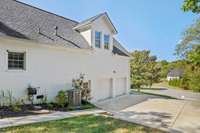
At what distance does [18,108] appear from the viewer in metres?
10.4

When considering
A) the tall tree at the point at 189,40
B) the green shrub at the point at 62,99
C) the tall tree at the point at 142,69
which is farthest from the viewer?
the tall tree at the point at 142,69

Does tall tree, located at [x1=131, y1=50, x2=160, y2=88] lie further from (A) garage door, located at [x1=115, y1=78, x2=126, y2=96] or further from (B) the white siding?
(B) the white siding

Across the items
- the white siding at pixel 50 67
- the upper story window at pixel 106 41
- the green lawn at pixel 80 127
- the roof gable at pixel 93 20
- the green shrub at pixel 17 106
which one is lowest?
the green lawn at pixel 80 127

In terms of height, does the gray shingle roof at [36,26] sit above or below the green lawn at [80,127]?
above

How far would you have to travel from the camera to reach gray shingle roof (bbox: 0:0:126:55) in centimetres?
1173

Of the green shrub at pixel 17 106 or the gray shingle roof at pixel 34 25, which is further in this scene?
the gray shingle roof at pixel 34 25

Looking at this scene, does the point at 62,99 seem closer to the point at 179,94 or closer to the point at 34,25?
the point at 34,25

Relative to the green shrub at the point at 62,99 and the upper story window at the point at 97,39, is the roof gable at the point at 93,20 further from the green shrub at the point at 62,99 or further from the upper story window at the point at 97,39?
the green shrub at the point at 62,99

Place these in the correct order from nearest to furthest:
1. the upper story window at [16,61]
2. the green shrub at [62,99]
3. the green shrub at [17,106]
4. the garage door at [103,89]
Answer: the green shrub at [17,106], the upper story window at [16,61], the green shrub at [62,99], the garage door at [103,89]

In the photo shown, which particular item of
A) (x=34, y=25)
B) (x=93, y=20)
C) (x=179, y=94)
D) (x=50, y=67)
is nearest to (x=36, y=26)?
(x=34, y=25)

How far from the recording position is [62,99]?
12.6 metres

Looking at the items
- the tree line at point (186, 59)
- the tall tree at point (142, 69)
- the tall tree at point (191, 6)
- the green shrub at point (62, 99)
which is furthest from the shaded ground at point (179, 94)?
the green shrub at point (62, 99)

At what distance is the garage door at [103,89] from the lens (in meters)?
16.9

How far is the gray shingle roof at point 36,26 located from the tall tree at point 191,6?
8.23 metres
